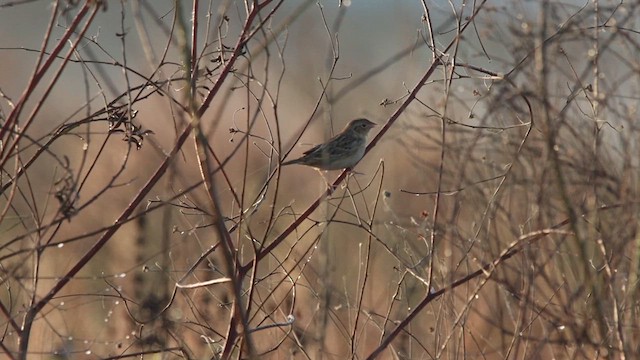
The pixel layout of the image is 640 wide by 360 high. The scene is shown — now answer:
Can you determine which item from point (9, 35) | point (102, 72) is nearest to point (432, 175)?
point (102, 72)

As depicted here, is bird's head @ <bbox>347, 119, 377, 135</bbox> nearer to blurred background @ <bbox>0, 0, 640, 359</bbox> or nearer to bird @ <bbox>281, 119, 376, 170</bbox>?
bird @ <bbox>281, 119, 376, 170</bbox>

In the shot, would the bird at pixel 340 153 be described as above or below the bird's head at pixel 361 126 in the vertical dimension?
below

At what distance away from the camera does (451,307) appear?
11.1ft

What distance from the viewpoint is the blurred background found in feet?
8.63

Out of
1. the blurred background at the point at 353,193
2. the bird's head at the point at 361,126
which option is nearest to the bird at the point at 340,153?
the bird's head at the point at 361,126

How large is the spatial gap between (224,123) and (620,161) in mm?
7525

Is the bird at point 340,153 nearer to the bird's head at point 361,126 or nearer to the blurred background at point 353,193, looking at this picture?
the bird's head at point 361,126

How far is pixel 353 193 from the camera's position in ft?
15.6

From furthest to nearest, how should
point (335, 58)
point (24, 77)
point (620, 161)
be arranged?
1. point (24, 77)
2. point (620, 161)
3. point (335, 58)

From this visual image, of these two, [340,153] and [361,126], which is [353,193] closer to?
[340,153]

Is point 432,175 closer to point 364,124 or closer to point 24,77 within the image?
point 364,124

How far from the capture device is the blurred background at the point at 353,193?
263 centimetres

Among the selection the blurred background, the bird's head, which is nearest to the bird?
the bird's head

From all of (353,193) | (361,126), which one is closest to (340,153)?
(361,126)
